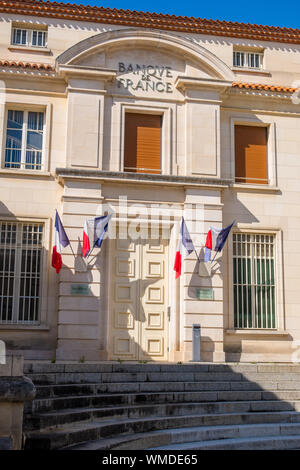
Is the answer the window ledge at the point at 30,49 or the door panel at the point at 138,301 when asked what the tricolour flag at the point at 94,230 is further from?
the window ledge at the point at 30,49

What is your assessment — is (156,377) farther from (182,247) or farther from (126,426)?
(182,247)

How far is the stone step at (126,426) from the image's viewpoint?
784cm

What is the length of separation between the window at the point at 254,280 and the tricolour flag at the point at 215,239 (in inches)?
32.3

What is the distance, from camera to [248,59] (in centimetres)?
1772

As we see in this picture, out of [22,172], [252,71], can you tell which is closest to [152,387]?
[22,172]

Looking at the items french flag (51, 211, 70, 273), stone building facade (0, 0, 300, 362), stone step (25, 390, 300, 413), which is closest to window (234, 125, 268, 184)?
stone building facade (0, 0, 300, 362)

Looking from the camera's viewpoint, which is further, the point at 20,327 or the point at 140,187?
the point at 140,187

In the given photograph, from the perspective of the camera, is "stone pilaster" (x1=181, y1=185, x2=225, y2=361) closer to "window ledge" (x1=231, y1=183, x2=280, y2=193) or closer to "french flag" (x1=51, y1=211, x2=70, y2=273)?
"window ledge" (x1=231, y1=183, x2=280, y2=193)

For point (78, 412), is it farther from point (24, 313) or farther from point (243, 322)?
point (243, 322)

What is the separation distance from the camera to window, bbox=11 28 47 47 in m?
16.6

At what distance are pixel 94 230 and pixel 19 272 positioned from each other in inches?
81.6

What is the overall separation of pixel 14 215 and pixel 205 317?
17.1 feet

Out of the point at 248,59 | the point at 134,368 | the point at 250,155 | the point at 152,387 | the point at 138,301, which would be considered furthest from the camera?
the point at 248,59

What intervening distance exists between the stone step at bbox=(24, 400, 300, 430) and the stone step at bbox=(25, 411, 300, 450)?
0.12 metres
